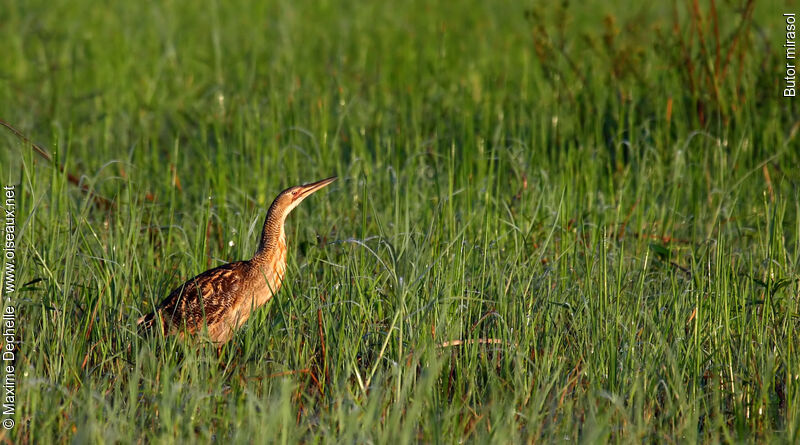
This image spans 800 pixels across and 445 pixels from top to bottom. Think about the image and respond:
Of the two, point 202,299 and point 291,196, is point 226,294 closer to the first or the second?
point 202,299

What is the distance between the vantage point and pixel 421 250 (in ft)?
13.1

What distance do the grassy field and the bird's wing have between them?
0.12 metres

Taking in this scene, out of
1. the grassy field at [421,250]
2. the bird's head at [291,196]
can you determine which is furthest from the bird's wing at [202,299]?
the bird's head at [291,196]

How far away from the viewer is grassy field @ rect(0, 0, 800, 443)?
3271 millimetres

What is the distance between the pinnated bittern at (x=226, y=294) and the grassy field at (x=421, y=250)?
0.35ft

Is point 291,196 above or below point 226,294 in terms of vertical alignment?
above

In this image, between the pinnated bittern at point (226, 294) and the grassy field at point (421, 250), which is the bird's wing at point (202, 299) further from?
the grassy field at point (421, 250)

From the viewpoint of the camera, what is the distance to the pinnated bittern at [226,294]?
4.11 m

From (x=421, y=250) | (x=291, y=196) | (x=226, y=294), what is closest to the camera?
→ (x=421, y=250)

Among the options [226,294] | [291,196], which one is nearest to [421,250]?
[226,294]

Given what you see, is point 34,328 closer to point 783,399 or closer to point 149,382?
point 149,382

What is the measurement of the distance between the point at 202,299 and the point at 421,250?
0.89 meters

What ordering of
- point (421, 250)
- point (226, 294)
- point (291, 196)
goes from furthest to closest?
point (291, 196) → point (226, 294) → point (421, 250)

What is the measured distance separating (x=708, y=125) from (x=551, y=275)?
2609 millimetres
